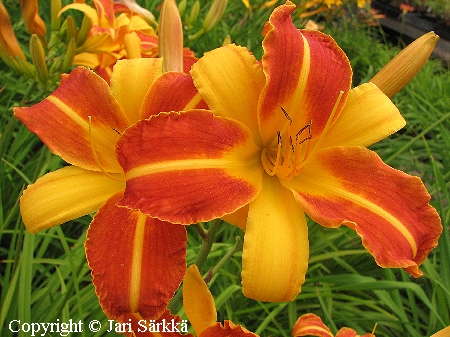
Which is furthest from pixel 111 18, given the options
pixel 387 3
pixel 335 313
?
pixel 387 3

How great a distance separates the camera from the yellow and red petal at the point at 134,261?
52cm

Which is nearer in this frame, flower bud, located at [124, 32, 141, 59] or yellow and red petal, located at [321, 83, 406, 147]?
yellow and red petal, located at [321, 83, 406, 147]

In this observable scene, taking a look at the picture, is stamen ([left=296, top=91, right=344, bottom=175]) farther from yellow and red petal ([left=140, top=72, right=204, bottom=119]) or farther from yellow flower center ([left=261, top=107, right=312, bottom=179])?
yellow and red petal ([left=140, top=72, right=204, bottom=119])

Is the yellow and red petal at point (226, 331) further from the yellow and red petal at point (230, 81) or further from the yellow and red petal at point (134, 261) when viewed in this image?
the yellow and red petal at point (230, 81)

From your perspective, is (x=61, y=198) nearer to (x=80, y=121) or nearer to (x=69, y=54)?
(x=80, y=121)

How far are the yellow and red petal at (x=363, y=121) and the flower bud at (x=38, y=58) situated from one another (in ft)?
2.43

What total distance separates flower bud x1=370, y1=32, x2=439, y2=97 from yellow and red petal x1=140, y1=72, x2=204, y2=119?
0.91 ft

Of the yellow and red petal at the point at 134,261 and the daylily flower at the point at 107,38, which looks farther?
the daylily flower at the point at 107,38

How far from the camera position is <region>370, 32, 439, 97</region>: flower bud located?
25.1 inches

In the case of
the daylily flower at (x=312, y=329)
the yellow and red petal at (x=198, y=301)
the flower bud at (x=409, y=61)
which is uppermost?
the flower bud at (x=409, y=61)

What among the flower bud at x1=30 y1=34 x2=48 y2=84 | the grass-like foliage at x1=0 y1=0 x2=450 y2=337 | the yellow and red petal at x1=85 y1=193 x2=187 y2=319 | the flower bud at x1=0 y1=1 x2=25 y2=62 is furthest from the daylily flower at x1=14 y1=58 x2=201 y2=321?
the flower bud at x1=0 y1=1 x2=25 y2=62

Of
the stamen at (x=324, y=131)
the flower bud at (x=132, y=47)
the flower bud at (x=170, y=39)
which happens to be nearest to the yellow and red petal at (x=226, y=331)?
the stamen at (x=324, y=131)

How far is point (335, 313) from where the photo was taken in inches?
58.1

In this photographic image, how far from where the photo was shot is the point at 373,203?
0.57m
